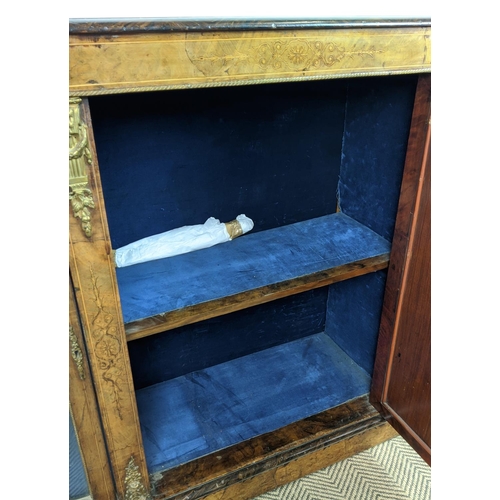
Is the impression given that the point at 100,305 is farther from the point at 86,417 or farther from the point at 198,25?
the point at 198,25

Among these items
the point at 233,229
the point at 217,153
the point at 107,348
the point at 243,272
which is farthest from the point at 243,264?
the point at 107,348

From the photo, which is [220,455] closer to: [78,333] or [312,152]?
[78,333]

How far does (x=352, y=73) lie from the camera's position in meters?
0.78

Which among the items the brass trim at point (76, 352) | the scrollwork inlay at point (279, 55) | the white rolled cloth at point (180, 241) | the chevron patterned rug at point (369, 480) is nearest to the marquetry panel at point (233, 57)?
the scrollwork inlay at point (279, 55)

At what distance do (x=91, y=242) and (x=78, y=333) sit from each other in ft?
0.59

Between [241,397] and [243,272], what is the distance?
0.48 meters

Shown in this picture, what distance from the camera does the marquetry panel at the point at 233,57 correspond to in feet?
2.04

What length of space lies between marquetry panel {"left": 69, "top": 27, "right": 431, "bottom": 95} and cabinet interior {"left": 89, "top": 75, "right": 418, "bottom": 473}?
29 centimetres

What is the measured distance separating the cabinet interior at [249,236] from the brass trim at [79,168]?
275 mm

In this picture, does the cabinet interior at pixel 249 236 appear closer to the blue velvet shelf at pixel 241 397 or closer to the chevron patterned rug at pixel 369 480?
the blue velvet shelf at pixel 241 397

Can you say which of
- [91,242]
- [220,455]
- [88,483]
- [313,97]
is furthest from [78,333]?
[313,97]

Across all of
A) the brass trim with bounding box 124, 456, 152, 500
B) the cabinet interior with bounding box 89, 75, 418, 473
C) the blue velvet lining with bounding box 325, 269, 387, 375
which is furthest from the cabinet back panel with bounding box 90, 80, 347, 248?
the brass trim with bounding box 124, 456, 152, 500

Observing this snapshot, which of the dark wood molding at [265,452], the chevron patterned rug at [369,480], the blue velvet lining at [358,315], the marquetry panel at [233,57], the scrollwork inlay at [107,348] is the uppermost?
the marquetry panel at [233,57]

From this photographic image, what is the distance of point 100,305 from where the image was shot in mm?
796
